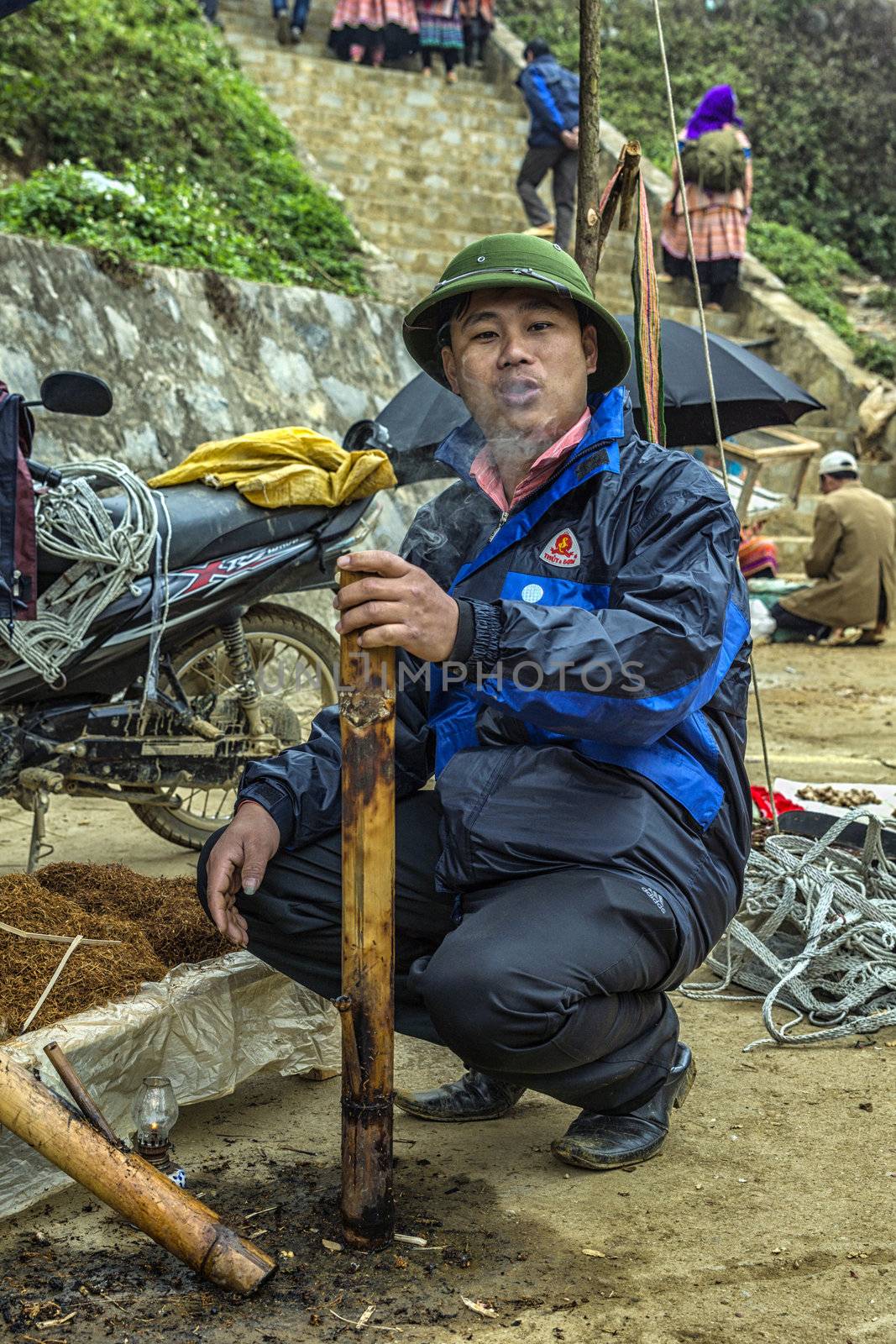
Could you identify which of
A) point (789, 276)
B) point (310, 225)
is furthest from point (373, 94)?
point (310, 225)

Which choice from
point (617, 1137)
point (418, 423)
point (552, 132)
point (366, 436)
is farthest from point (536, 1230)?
point (552, 132)

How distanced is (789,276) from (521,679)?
588 inches

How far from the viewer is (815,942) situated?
3.54 metres

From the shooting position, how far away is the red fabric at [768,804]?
4.79m

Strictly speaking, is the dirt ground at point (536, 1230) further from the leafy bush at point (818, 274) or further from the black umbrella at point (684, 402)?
the leafy bush at point (818, 274)

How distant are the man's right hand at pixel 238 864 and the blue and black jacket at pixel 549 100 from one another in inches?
444

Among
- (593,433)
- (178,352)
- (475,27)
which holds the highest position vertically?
(475,27)

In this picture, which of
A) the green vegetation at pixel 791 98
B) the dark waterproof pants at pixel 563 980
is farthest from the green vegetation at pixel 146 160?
the green vegetation at pixel 791 98

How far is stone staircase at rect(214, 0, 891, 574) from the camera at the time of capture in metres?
13.4

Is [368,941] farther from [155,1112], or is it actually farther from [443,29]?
[443,29]

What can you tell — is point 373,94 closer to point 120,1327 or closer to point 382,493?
point 382,493

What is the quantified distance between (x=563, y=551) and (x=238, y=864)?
0.89 m

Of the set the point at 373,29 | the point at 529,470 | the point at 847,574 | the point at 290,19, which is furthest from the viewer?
the point at 290,19

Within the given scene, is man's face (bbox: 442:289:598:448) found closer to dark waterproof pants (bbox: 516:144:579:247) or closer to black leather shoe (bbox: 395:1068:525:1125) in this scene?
black leather shoe (bbox: 395:1068:525:1125)
